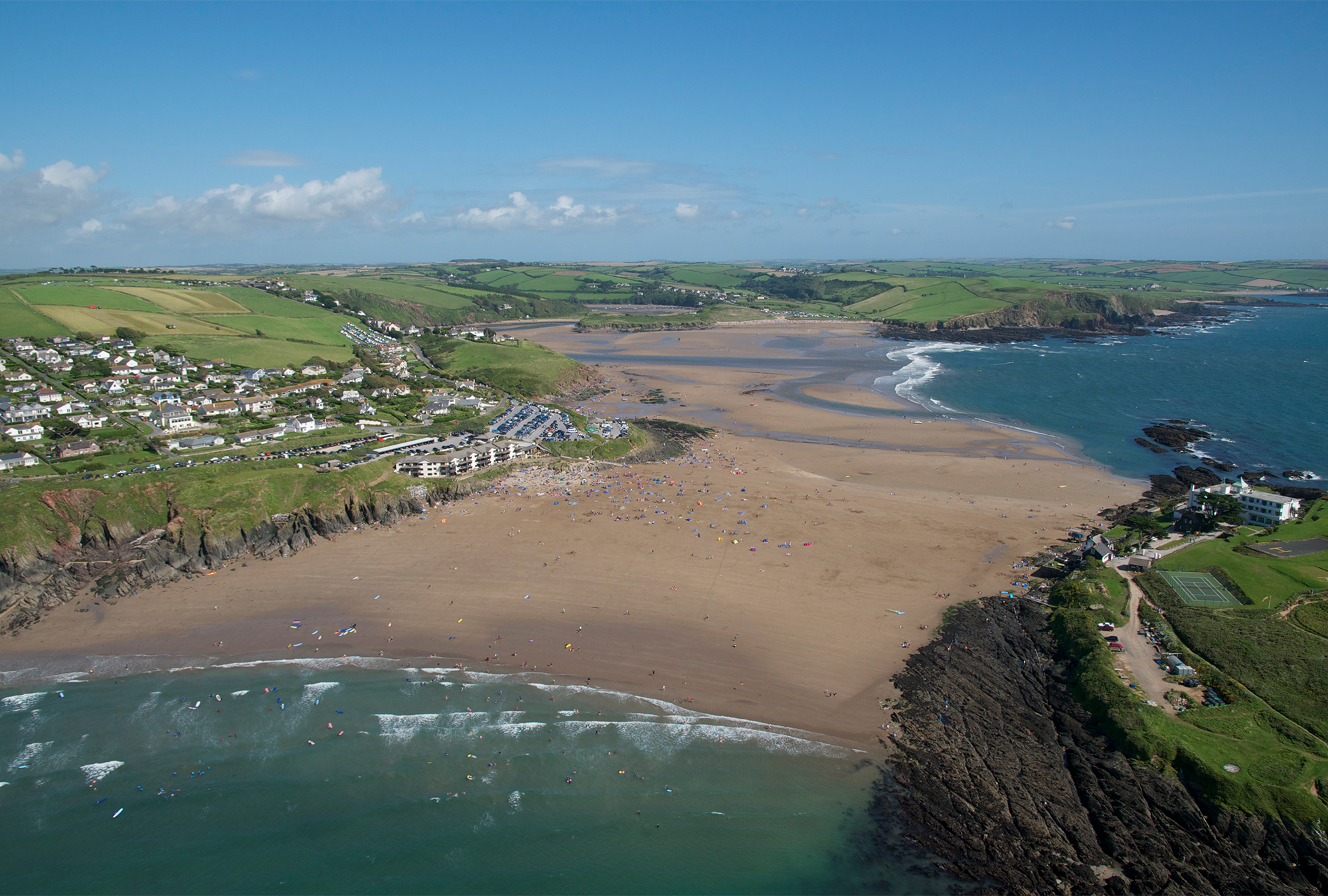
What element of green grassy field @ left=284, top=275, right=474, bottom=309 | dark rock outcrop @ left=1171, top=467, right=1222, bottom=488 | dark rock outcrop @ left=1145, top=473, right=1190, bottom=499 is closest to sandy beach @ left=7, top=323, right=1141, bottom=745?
dark rock outcrop @ left=1145, top=473, right=1190, bottom=499

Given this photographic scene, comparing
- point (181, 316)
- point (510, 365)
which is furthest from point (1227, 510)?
point (181, 316)

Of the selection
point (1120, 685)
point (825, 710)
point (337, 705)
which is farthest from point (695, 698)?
point (1120, 685)

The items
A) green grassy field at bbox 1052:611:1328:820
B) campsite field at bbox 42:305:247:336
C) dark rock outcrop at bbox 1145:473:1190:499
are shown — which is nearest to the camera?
green grassy field at bbox 1052:611:1328:820

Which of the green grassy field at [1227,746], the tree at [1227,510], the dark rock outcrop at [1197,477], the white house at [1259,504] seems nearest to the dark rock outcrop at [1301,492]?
the dark rock outcrop at [1197,477]

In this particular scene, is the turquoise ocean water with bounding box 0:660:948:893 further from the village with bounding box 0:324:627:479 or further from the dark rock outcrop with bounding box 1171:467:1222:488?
the dark rock outcrop with bounding box 1171:467:1222:488

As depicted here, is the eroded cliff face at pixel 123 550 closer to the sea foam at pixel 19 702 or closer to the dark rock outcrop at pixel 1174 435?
the sea foam at pixel 19 702

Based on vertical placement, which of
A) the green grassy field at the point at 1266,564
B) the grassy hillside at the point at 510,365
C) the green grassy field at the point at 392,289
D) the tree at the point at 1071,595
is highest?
the green grassy field at the point at 392,289

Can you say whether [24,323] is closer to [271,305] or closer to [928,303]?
[271,305]
